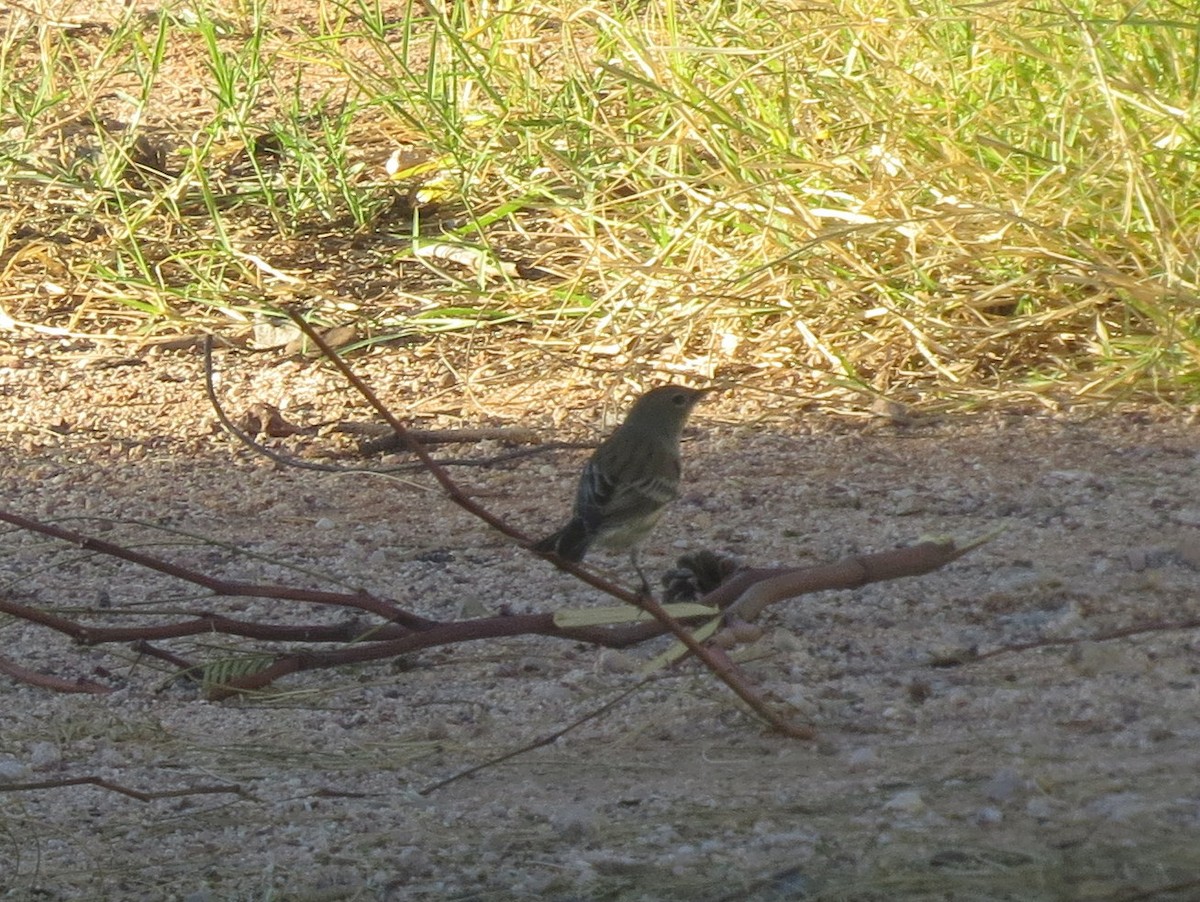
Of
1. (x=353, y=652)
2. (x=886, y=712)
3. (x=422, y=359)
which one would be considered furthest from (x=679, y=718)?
(x=422, y=359)

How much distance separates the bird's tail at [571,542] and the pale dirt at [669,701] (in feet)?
0.91

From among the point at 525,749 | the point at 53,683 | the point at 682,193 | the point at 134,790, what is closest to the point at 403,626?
the point at 525,749

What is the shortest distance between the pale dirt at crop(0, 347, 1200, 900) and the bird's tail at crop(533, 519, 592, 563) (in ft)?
0.91

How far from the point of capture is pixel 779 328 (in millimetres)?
5570

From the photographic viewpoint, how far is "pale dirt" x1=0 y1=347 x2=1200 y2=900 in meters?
2.69

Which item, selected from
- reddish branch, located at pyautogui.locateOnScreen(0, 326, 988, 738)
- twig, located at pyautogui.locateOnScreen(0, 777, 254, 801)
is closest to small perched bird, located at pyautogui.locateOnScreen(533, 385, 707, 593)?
reddish branch, located at pyautogui.locateOnScreen(0, 326, 988, 738)

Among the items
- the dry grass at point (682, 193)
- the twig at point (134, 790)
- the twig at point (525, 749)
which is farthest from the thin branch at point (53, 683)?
the dry grass at point (682, 193)

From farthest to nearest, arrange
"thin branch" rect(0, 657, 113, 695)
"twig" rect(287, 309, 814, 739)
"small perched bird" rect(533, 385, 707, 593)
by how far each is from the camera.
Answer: "thin branch" rect(0, 657, 113, 695), "small perched bird" rect(533, 385, 707, 593), "twig" rect(287, 309, 814, 739)

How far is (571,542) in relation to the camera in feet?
11.2

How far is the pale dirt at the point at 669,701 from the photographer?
2688 mm

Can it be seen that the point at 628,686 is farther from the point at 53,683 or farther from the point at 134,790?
the point at 53,683

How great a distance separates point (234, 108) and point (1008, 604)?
179 inches

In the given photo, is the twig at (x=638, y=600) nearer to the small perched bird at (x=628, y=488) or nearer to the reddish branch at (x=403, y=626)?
the reddish branch at (x=403, y=626)

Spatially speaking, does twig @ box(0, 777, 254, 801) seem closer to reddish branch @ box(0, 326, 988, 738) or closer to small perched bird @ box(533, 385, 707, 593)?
reddish branch @ box(0, 326, 988, 738)
